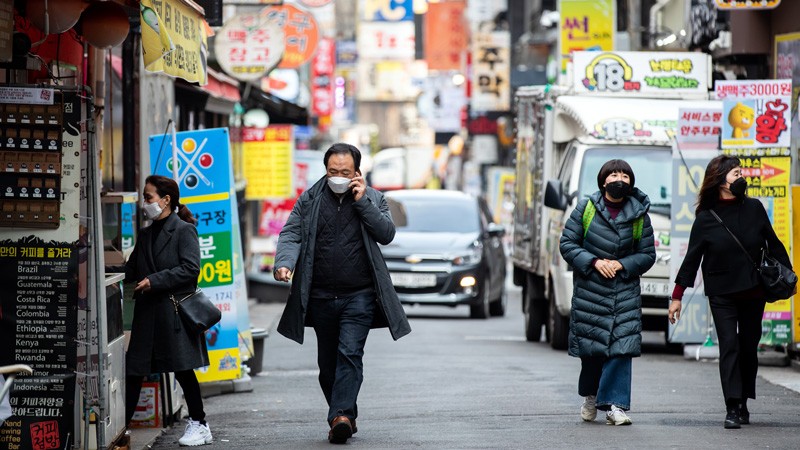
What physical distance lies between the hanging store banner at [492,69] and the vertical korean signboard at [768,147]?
34.8 m

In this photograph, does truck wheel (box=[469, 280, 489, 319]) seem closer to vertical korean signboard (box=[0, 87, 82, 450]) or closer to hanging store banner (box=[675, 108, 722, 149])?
hanging store banner (box=[675, 108, 722, 149])

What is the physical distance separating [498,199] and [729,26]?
1918 centimetres

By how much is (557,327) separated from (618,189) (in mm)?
6765

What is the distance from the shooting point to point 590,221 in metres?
10.1

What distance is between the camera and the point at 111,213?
39.5ft

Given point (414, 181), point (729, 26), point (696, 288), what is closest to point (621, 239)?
point (696, 288)

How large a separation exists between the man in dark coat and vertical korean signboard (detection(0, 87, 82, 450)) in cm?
162

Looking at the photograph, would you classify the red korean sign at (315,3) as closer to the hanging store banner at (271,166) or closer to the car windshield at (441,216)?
the hanging store banner at (271,166)

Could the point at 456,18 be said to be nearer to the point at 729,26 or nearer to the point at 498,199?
the point at 498,199

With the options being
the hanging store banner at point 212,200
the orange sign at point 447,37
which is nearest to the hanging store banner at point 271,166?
the hanging store banner at point 212,200

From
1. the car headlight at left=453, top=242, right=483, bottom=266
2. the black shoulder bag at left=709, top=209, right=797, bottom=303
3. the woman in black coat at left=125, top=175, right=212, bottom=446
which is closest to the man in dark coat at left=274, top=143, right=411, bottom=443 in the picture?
the woman in black coat at left=125, top=175, right=212, bottom=446

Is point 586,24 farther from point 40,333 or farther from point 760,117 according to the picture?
point 40,333

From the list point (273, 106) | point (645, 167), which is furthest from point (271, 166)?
point (645, 167)

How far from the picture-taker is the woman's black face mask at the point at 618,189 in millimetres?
9852
